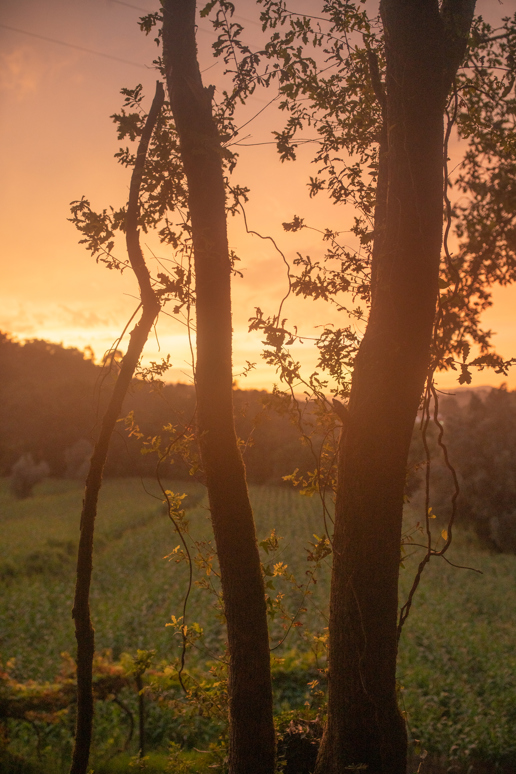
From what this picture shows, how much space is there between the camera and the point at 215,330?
2316mm

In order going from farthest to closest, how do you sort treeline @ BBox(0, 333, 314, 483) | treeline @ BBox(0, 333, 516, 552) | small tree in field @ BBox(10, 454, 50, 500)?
small tree in field @ BBox(10, 454, 50, 500), treeline @ BBox(0, 333, 314, 483), treeline @ BBox(0, 333, 516, 552)

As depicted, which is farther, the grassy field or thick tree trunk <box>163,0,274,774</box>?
the grassy field

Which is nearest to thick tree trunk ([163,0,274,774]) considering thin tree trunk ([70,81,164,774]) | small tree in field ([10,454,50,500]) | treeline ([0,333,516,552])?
thin tree trunk ([70,81,164,774])

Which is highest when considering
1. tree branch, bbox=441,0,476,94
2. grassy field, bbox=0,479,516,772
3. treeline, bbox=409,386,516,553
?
tree branch, bbox=441,0,476,94

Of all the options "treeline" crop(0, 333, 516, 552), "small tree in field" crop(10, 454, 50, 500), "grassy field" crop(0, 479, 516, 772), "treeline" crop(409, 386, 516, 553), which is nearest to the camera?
"grassy field" crop(0, 479, 516, 772)

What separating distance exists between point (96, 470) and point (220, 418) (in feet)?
2.10

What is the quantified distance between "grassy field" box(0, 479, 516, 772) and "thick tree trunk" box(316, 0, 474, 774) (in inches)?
16.8

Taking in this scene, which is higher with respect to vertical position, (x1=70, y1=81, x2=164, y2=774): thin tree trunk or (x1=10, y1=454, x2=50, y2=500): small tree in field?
(x1=70, y1=81, x2=164, y2=774): thin tree trunk

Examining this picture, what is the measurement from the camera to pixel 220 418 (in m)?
2.29

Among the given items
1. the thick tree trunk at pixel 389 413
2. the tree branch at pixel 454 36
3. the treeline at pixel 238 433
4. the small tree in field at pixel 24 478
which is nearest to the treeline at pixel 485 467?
the treeline at pixel 238 433

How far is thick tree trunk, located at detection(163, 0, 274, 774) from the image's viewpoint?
2.27m

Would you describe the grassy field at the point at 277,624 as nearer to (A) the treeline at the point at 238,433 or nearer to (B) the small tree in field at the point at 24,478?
(A) the treeline at the point at 238,433

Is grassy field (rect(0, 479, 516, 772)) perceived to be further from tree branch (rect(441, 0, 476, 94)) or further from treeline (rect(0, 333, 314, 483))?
treeline (rect(0, 333, 314, 483))

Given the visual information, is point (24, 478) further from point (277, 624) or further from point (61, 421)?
point (277, 624)
